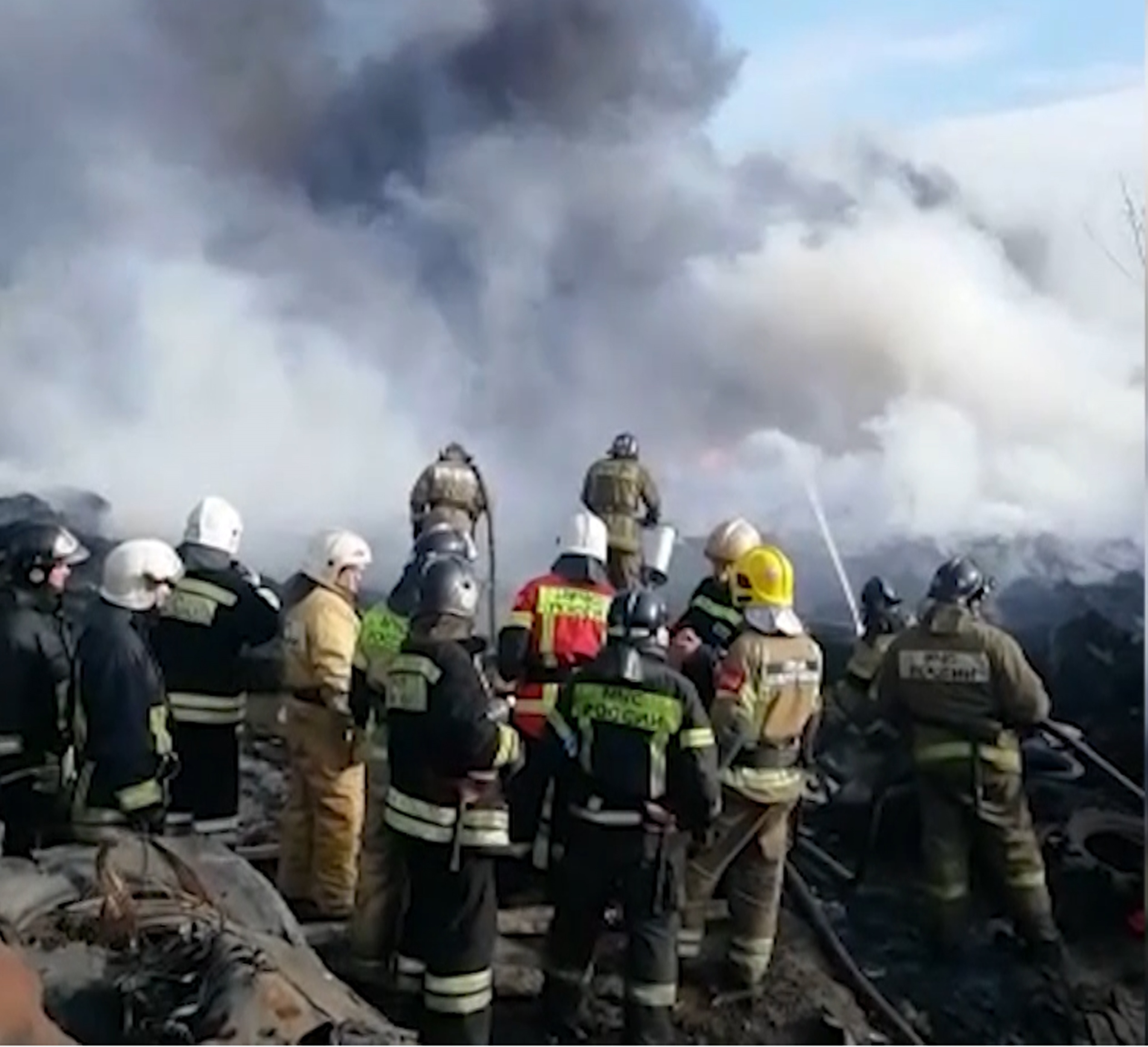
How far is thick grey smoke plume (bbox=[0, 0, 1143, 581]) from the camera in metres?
4.34

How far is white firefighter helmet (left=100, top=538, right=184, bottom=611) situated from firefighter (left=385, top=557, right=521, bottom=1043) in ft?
1.85

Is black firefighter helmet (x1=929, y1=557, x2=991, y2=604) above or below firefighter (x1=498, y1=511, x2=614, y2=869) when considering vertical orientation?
above

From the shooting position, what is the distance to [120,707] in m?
4.33

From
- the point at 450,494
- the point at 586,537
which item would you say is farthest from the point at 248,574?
the point at 586,537

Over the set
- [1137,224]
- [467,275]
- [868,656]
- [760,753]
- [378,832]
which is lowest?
[378,832]

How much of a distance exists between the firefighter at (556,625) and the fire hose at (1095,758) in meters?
1.02

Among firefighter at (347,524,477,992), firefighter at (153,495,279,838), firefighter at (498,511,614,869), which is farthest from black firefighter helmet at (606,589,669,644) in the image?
firefighter at (153,495,279,838)

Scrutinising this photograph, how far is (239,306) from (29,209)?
50 centimetres

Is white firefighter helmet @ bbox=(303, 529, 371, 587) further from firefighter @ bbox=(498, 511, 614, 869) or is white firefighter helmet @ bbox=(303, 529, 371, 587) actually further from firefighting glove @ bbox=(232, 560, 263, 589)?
firefighter @ bbox=(498, 511, 614, 869)

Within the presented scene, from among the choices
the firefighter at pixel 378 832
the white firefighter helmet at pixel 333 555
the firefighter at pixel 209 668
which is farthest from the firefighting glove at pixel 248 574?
the firefighter at pixel 378 832

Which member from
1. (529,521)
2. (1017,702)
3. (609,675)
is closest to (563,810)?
(609,675)

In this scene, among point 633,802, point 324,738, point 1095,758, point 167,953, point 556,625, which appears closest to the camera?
point 167,953

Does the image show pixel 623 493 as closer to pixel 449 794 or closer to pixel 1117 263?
pixel 449 794

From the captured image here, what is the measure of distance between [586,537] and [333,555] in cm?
56
